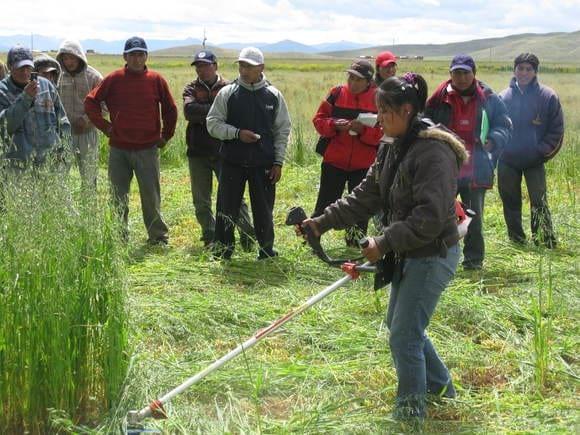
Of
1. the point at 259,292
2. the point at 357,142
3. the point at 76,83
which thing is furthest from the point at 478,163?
the point at 76,83

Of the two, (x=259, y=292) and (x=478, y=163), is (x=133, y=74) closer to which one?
(x=259, y=292)

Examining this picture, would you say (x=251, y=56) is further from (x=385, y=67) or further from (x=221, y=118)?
(x=385, y=67)

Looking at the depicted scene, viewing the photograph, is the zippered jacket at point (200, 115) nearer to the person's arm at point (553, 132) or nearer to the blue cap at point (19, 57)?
the blue cap at point (19, 57)

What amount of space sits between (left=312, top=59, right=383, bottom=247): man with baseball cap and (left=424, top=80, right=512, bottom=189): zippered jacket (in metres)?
0.72

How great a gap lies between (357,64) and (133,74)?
82.7 inches

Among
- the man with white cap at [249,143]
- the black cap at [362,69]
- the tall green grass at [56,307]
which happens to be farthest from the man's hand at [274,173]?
the tall green grass at [56,307]

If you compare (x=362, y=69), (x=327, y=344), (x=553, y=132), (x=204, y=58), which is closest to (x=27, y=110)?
(x=204, y=58)

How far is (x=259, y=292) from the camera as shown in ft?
20.2

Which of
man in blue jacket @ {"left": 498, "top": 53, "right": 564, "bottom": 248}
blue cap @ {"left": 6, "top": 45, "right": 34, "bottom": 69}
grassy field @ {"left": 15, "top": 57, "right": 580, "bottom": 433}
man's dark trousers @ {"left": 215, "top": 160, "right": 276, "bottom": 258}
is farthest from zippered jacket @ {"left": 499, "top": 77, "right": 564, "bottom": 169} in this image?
blue cap @ {"left": 6, "top": 45, "right": 34, "bottom": 69}

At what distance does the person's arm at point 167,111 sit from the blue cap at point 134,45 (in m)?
0.36

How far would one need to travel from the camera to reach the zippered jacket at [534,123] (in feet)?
24.8

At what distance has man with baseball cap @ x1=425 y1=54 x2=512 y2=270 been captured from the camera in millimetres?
6641

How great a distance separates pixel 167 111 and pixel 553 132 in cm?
372

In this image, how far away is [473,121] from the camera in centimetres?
664
